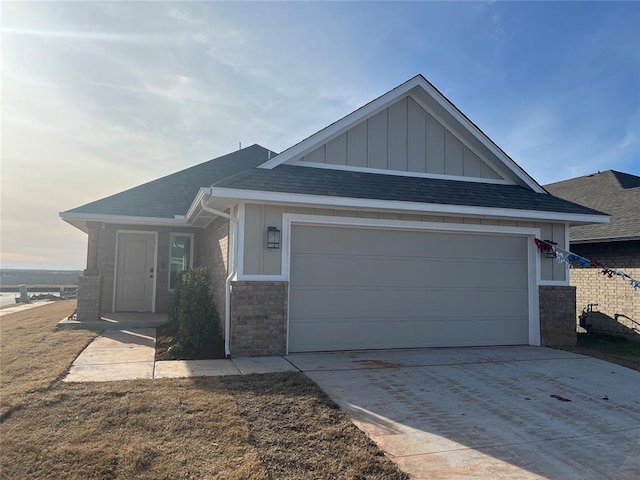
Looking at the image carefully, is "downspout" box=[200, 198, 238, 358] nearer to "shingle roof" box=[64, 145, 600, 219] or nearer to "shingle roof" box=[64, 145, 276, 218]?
"shingle roof" box=[64, 145, 600, 219]

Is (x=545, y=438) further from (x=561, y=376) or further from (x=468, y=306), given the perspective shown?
(x=468, y=306)

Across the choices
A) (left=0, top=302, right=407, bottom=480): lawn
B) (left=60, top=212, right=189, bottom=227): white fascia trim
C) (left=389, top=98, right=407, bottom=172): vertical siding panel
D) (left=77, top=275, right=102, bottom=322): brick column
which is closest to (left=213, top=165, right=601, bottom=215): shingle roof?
(left=389, top=98, right=407, bottom=172): vertical siding panel

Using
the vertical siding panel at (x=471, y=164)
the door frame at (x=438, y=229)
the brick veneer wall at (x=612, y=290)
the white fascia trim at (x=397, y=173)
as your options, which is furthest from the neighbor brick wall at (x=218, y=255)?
the brick veneer wall at (x=612, y=290)

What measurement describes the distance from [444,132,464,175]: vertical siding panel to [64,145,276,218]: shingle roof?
22.5 feet

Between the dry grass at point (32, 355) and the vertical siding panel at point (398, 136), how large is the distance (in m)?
6.71

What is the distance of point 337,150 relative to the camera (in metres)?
8.89

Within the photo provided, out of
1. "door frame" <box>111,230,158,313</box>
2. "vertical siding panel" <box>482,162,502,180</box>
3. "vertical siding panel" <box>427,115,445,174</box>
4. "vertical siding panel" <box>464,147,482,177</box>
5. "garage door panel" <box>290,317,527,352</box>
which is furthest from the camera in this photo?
"door frame" <box>111,230,158,313</box>

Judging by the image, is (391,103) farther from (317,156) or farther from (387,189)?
(387,189)

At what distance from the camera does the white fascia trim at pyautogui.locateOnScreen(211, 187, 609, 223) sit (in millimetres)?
7086

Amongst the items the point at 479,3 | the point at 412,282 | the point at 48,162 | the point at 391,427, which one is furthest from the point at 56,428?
the point at 479,3

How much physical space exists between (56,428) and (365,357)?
15.3 ft

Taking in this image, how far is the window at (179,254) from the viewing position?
41.5 ft

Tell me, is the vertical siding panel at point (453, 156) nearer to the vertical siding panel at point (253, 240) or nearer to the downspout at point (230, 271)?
the vertical siding panel at point (253, 240)

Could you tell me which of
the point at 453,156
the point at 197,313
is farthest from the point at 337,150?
the point at 197,313
